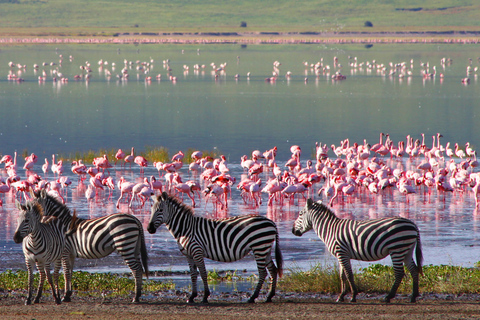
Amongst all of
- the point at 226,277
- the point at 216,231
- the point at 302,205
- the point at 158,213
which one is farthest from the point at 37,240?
the point at 302,205

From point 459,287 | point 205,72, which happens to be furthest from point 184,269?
point 205,72

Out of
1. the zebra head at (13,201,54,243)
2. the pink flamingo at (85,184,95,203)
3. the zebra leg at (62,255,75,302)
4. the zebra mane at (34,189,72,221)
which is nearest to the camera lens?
the zebra head at (13,201,54,243)

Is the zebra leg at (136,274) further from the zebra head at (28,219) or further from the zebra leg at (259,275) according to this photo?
the zebra leg at (259,275)

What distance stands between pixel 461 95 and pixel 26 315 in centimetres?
4885

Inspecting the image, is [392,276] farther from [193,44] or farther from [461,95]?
[193,44]

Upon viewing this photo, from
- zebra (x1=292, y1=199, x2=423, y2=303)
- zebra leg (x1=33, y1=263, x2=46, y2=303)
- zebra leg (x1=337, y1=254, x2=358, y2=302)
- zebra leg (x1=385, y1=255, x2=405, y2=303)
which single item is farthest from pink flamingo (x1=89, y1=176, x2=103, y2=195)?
zebra leg (x1=385, y1=255, x2=405, y2=303)

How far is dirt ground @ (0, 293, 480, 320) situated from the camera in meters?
9.78

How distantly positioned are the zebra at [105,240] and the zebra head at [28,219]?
2.08 ft

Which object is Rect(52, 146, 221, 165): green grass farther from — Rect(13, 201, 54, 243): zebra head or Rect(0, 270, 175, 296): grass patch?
Rect(13, 201, 54, 243): zebra head

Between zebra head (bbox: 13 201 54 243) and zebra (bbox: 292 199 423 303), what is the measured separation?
4.07 meters

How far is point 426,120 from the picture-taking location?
A: 132 ft

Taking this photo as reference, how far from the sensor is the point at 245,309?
404 inches

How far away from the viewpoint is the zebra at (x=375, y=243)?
10.4m

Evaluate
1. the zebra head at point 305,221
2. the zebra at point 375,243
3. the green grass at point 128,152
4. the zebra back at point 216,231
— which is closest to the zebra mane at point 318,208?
the zebra head at point 305,221
